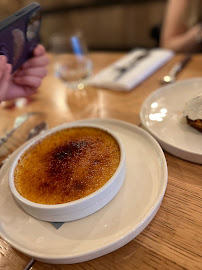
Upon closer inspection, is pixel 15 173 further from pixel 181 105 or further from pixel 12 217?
pixel 181 105

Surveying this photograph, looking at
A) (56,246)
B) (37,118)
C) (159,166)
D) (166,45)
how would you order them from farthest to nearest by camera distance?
1. (166,45)
2. (37,118)
3. (159,166)
4. (56,246)

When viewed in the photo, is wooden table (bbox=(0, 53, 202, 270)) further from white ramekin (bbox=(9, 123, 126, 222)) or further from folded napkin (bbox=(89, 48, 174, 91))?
folded napkin (bbox=(89, 48, 174, 91))

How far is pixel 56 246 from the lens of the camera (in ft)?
1.39

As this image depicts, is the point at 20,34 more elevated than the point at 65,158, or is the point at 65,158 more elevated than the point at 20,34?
the point at 20,34

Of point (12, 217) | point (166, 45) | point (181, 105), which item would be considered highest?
point (12, 217)

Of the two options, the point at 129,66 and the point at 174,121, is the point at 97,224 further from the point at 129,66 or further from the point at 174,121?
the point at 129,66

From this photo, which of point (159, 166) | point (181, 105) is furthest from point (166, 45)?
point (159, 166)

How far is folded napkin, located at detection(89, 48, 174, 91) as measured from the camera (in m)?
Answer: 1.05

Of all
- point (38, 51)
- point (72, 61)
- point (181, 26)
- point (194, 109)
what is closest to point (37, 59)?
point (38, 51)

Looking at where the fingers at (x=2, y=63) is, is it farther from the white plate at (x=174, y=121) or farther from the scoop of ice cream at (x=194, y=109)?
the scoop of ice cream at (x=194, y=109)

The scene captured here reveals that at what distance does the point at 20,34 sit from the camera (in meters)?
0.71

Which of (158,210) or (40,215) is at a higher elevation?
(40,215)

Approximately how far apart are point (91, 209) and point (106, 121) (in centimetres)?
33

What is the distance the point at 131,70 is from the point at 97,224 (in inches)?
34.4
